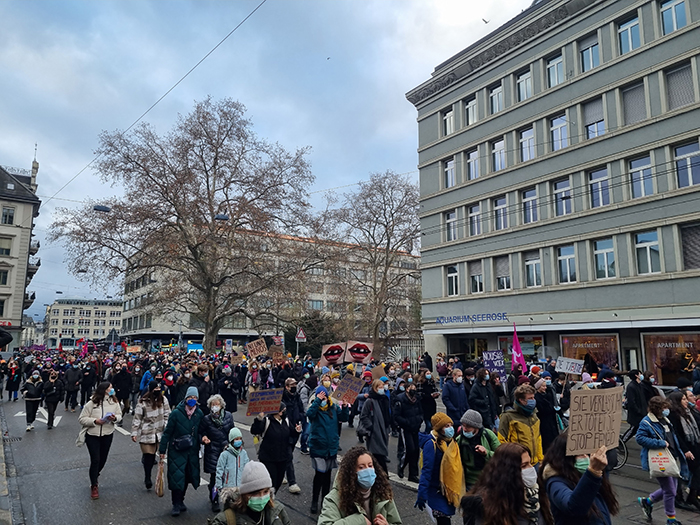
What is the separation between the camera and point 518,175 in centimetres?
2723

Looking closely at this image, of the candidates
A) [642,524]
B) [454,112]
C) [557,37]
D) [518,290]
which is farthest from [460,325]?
[642,524]

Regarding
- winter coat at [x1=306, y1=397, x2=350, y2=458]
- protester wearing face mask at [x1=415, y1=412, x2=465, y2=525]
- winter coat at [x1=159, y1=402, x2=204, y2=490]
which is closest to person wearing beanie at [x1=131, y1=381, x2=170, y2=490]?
winter coat at [x1=159, y1=402, x2=204, y2=490]

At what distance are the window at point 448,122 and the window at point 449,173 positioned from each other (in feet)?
5.78

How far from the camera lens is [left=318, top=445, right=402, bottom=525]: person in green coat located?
3762 mm

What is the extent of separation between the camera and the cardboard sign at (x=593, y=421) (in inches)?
146

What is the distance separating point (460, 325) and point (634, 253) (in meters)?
10.4


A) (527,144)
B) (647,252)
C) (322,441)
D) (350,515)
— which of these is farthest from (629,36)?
(350,515)

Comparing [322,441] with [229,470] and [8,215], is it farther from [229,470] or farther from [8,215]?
[8,215]

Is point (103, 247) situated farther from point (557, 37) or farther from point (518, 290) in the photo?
point (557, 37)

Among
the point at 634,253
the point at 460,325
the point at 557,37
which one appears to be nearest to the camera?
the point at 634,253

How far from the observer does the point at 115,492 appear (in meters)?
8.50

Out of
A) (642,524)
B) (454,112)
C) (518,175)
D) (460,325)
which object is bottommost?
(642,524)

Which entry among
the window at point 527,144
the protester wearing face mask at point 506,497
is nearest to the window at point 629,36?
the window at point 527,144

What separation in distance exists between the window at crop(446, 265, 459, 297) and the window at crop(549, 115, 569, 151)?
891 cm
